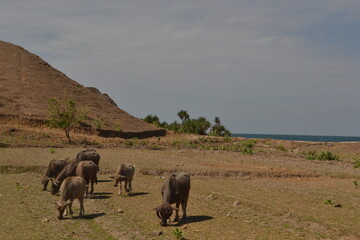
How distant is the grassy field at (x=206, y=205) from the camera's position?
50.4ft

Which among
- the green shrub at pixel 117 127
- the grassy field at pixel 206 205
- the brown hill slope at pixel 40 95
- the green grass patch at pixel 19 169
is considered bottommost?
the grassy field at pixel 206 205

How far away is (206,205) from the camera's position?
2047 cm

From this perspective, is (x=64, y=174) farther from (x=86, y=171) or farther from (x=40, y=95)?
(x=40, y=95)

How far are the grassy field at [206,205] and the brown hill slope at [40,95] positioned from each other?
36.7 meters

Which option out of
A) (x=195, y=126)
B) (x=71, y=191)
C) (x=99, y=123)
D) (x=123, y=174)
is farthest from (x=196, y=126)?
(x=71, y=191)

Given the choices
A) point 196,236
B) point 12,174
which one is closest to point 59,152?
point 12,174

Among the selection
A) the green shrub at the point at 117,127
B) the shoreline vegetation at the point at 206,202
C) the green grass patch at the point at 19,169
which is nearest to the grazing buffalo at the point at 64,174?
the shoreline vegetation at the point at 206,202

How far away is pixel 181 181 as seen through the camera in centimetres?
1736

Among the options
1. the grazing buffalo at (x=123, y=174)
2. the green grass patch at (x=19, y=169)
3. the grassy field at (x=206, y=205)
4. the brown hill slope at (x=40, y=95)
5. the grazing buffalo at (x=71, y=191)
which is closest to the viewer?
the grassy field at (x=206, y=205)

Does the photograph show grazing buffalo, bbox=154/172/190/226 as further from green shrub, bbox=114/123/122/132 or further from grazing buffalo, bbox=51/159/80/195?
green shrub, bbox=114/123/122/132

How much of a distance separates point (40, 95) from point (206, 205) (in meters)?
67.9

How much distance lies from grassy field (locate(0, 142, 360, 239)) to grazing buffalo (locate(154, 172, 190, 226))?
1.46 ft

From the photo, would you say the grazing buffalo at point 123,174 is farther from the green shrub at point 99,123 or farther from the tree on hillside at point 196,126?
the tree on hillside at point 196,126

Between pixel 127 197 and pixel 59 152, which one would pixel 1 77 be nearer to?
pixel 59 152
